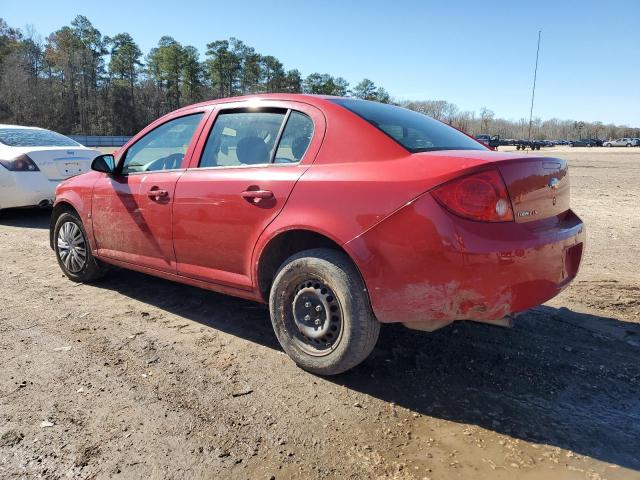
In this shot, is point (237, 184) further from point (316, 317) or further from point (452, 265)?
point (452, 265)

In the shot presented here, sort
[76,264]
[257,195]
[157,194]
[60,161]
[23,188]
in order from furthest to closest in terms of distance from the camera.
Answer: [60,161] < [23,188] < [76,264] < [157,194] < [257,195]

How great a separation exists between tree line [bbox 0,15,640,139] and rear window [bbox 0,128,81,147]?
72.8m

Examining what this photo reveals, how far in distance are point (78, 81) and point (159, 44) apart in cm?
1595

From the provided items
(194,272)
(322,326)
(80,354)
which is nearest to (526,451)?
(322,326)

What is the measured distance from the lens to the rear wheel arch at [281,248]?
9.98 ft

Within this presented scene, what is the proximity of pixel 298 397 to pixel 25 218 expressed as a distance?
7.87 m

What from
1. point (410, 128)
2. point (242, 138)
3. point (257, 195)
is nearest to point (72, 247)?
point (242, 138)

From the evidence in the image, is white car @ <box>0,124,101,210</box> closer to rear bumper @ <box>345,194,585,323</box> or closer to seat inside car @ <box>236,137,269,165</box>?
seat inside car @ <box>236,137,269,165</box>

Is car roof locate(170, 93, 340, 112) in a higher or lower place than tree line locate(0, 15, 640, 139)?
lower

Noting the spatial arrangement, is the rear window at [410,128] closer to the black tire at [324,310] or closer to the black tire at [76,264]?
the black tire at [324,310]

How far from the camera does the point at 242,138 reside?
3.55 m

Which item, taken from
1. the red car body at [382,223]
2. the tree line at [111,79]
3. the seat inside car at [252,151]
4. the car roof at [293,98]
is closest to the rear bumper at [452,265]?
the red car body at [382,223]

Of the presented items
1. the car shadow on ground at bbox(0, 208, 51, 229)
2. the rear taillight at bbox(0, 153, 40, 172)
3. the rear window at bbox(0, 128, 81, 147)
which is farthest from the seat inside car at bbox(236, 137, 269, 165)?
the rear window at bbox(0, 128, 81, 147)

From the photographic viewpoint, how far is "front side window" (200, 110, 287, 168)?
3.38m
